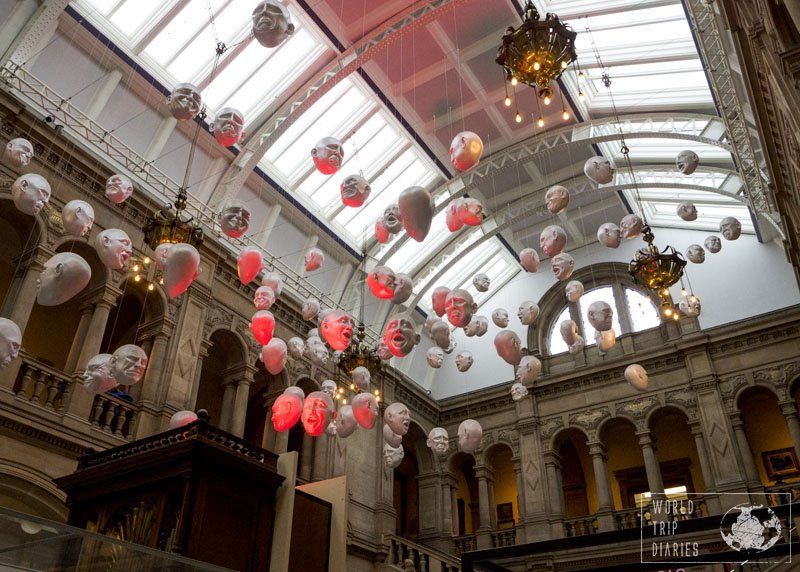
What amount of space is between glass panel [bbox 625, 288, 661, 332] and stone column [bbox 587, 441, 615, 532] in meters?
3.54


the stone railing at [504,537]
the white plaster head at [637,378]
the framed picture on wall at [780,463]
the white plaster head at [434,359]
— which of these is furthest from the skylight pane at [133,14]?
the framed picture on wall at [780,463]

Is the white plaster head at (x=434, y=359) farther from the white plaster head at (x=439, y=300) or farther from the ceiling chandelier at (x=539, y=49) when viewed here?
the ceiling chandelier at (x=539, y=49)

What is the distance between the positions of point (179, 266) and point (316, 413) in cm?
330

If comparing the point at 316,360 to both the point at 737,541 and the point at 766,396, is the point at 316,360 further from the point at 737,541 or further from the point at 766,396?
the point at 766,396

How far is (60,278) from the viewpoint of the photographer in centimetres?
695

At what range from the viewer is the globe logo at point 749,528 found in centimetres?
575

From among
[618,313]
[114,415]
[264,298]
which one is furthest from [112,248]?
[618,313]

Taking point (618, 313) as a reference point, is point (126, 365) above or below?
below

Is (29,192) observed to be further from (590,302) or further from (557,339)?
(590,302)

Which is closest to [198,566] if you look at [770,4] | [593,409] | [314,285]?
[770,4]

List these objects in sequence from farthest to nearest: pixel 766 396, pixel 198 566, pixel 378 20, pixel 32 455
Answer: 1. pixel 766 396
2. pixel 378 20
3. pixel 32 455
4. pixel 198 566

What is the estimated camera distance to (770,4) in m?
5.40

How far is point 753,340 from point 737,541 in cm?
1076

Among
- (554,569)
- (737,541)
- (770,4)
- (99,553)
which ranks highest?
(770,4)
